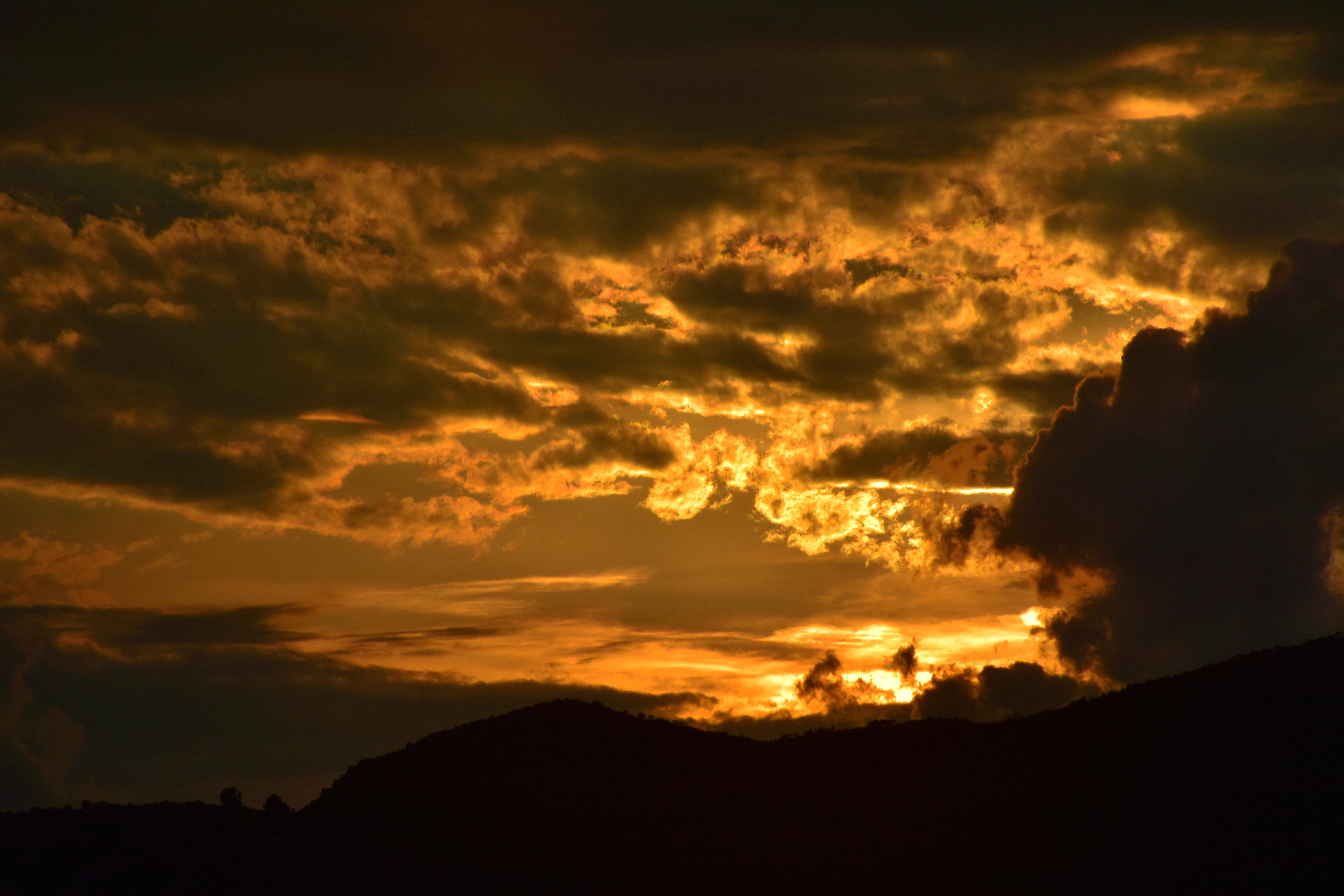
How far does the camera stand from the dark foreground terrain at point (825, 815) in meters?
62.2

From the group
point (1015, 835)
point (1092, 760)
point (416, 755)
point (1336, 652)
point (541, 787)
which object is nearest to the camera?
point (1015, 835)

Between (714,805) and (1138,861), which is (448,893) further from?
(1138,861)

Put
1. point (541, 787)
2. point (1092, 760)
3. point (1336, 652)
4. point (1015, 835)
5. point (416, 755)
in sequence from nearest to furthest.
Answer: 1. point (1015, 835)
2. point (1092, 760)
3. point (1336, 652)
4. point (541, 787)
5. point (416, 755)

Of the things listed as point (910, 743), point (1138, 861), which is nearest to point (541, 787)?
point (910, 743)

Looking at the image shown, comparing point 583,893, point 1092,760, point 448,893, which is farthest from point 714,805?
point 1092,760

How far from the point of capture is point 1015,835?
213ft

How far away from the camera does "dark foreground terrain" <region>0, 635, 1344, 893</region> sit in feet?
204

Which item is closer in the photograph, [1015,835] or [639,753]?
[1015,835]

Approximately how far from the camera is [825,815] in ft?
239

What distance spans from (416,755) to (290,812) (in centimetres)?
1008

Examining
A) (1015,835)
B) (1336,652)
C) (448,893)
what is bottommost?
(448,893)

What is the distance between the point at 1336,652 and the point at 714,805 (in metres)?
43.2

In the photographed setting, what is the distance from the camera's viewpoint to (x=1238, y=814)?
62.3 meters

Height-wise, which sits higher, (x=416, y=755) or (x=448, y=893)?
(x=416, y=755)
